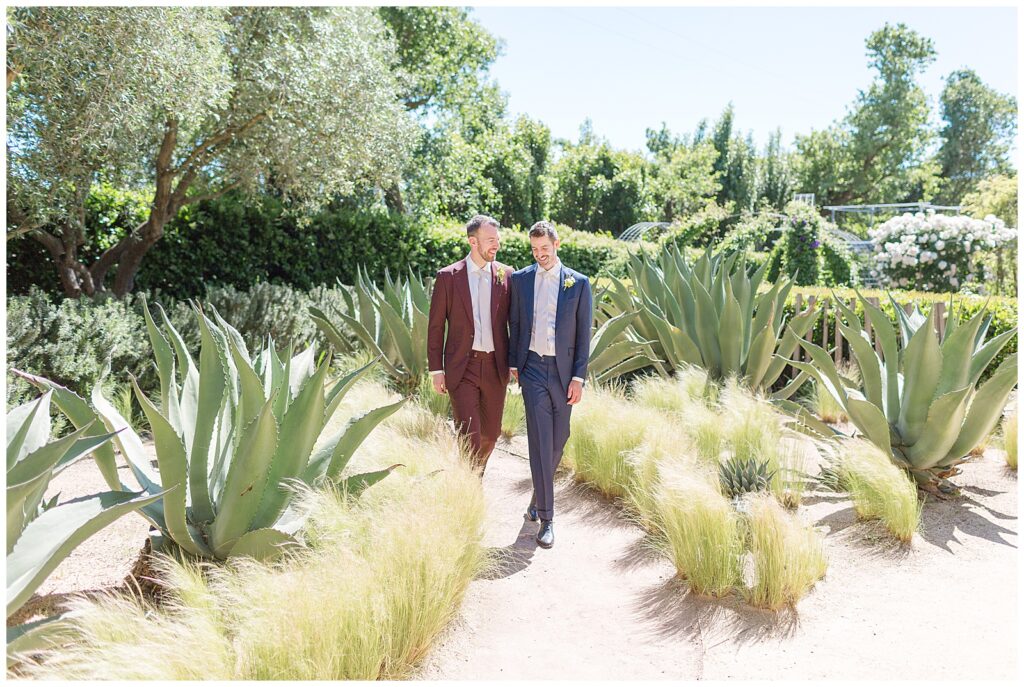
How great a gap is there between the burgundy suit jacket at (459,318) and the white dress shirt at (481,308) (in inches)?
0.7

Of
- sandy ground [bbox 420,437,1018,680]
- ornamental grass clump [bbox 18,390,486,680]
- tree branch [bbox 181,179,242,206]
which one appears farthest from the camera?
tree branch [bbox 181,179,242,206]

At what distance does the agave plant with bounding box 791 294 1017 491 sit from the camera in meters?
4.18

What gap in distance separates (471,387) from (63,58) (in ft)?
Result: 11.8

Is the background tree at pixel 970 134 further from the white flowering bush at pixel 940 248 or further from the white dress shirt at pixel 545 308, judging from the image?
the white dress shirt at pixel 545 308

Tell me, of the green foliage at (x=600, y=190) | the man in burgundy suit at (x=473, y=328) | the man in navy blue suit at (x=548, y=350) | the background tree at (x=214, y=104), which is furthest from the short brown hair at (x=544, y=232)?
the green foliage at (x=600, y=190)

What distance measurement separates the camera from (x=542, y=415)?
3.89 meters

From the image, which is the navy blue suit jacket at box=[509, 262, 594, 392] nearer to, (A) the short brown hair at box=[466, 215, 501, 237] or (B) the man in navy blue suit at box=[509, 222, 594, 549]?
(B) the man in navy blue suit at box=[509, 222, 594, 549]

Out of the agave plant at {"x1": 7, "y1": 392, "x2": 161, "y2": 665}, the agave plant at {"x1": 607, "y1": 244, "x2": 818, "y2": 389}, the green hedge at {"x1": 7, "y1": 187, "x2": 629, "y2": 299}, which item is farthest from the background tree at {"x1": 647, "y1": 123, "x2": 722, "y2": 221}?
the agave plant at {"x1": 7, "y1": 392, "x2": 161, "y2": 665}

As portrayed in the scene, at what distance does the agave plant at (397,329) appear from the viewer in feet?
20.4

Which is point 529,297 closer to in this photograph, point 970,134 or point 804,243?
point 804,243

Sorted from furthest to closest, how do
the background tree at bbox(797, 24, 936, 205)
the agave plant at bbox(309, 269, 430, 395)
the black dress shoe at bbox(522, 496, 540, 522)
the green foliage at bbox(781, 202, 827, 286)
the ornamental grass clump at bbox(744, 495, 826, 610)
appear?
the background tree at bbox(797, 24, 936, 205), the green foliage at bbox(781, 202, 827, 286), the agave plant at bbox(309, 269, 430, 395), the black dress shoe at bbox(522, 496, 540, 522), the ornamental grass clump at bbox(744, 495, 826, 610)

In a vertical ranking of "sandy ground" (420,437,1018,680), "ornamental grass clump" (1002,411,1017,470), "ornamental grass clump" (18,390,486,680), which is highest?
"ornamental grass clump" (1002,411,1017,470)

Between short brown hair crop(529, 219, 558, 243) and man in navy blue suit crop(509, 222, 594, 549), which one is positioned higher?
short brown hair crop(529, 219, 558, 243)

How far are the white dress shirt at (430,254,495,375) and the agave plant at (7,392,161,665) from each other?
7.27 ft
